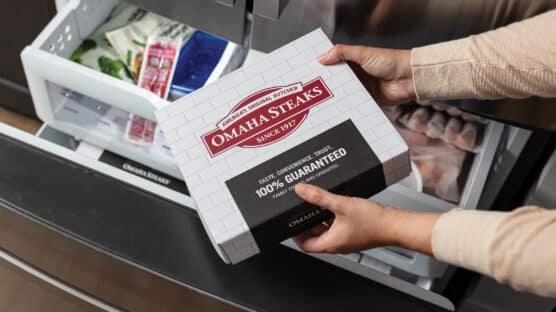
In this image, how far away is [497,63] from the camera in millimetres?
682

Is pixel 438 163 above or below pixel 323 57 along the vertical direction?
below

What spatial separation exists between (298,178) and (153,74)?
37 centimetres

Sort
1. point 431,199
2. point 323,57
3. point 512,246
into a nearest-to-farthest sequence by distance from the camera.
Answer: point 512,246
point 323,57
point 431,199

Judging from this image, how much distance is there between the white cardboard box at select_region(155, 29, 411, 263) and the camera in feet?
2.03

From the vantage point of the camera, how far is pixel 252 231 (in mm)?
607

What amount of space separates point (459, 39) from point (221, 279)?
36 cm

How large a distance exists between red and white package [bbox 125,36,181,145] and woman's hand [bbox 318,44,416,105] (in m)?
0.29

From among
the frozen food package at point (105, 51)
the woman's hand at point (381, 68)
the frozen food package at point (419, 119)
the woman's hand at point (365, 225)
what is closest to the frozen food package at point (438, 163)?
the frozen food package at point (419, 119)

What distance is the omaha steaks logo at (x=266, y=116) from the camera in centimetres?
65

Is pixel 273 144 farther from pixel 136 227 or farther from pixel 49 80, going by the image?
pixel 49 80

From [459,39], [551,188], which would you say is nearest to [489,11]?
[459,39]

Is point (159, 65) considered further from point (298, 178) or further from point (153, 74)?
point (298, 178)

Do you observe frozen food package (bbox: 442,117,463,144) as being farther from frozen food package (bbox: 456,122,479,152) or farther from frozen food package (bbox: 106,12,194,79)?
frozen food package (bbox: 106,12,194,79)

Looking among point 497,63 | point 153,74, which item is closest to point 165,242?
point 153,74
